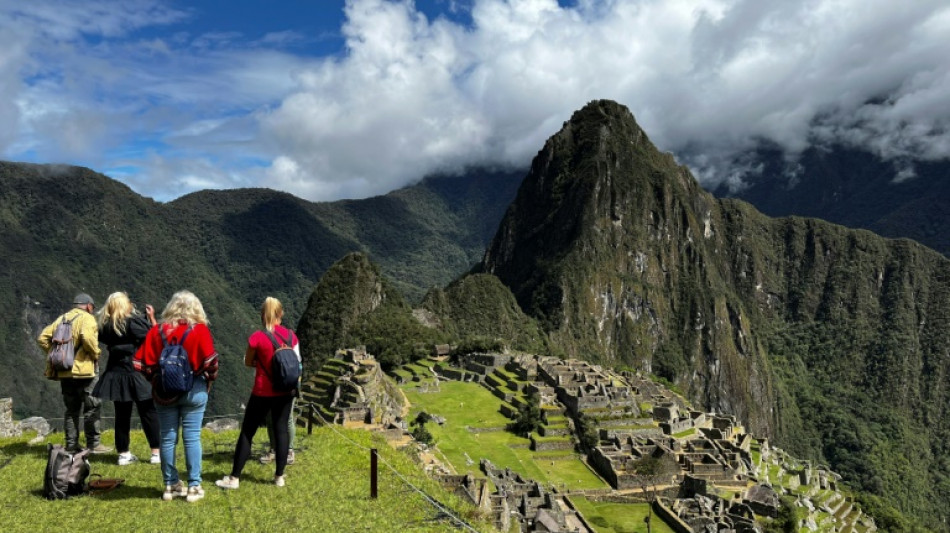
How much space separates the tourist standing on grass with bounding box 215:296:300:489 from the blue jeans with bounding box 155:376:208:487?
0.61 m

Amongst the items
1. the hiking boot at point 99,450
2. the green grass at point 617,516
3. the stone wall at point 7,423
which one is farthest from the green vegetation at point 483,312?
the hiking boot at point 99,450

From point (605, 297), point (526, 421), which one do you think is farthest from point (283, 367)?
point (605, 297)

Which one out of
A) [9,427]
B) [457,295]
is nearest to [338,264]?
[457,295]

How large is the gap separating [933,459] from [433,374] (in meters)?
148

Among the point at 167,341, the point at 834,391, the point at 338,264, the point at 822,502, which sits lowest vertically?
the point at 834,391

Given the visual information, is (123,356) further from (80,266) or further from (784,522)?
(80,266)

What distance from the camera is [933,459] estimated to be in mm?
148000

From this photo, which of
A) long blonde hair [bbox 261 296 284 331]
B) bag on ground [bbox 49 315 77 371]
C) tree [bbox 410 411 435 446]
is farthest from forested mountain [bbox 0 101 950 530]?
long blonde hair [bbox 261 296 284 331]

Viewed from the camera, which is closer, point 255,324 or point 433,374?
point 433,374

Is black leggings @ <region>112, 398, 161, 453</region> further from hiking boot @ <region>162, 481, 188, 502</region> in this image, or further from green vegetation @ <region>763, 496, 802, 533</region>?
green vegetation @ <region>763, 496, 802, 533</region>

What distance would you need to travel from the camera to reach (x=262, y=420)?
356 inches

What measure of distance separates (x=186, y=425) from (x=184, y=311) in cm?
152

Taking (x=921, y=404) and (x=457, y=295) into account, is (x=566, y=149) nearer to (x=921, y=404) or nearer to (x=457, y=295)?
(x=457, y=295)

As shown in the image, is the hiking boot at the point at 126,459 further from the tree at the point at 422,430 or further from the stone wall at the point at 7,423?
the tree at the point at 422,430
